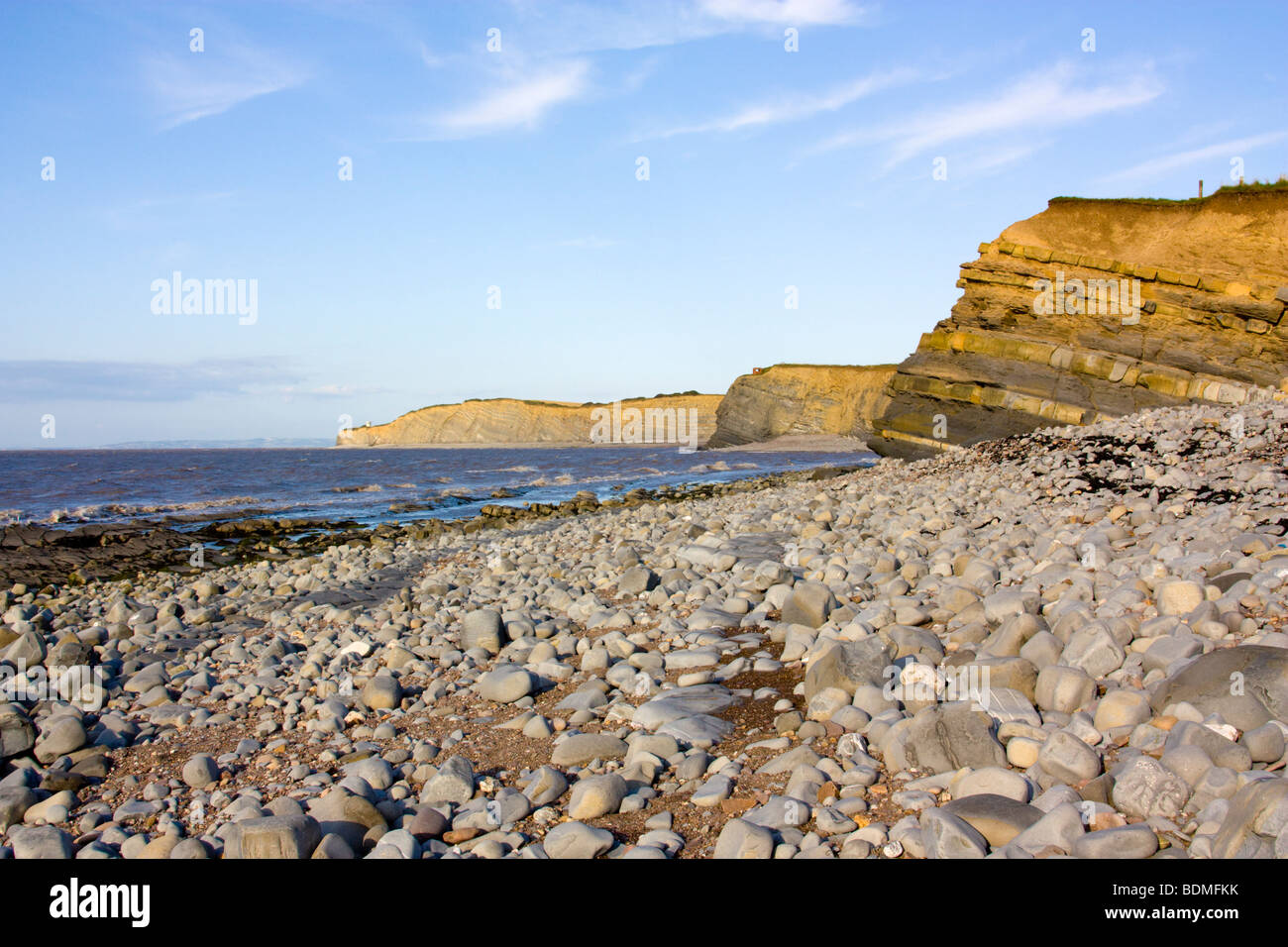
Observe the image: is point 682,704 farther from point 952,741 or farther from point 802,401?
point 802,401

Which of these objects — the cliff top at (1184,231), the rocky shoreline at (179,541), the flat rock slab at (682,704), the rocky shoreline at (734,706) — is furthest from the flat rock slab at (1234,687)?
the cliff top at (1184,231)

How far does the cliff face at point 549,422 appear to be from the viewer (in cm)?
9944

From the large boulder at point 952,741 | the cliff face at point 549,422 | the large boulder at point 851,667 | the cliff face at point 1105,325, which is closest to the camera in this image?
the large boulder at point 952,741

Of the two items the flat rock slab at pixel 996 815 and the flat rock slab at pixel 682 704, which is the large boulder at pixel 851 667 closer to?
the flat rock slab at pixel 682 704

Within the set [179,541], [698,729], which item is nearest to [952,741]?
[698,729]

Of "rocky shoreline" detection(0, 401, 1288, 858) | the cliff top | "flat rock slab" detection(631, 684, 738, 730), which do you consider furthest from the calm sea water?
"flat rock slab" detection(631, 684, 738, 730)

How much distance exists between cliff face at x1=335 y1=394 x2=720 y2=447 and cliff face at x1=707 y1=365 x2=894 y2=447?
77.8ft

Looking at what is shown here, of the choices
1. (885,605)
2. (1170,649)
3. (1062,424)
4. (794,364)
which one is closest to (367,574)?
(885,605)

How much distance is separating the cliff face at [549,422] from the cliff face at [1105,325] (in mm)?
73862

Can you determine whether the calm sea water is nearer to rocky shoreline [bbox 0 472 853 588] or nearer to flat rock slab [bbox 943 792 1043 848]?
rocky shoreline [bbox 0 472 853 588]

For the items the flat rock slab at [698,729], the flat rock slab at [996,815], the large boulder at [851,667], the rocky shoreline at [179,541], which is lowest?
the rocky shoreline at [179,541]

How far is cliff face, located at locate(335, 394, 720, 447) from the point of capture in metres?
99.4
